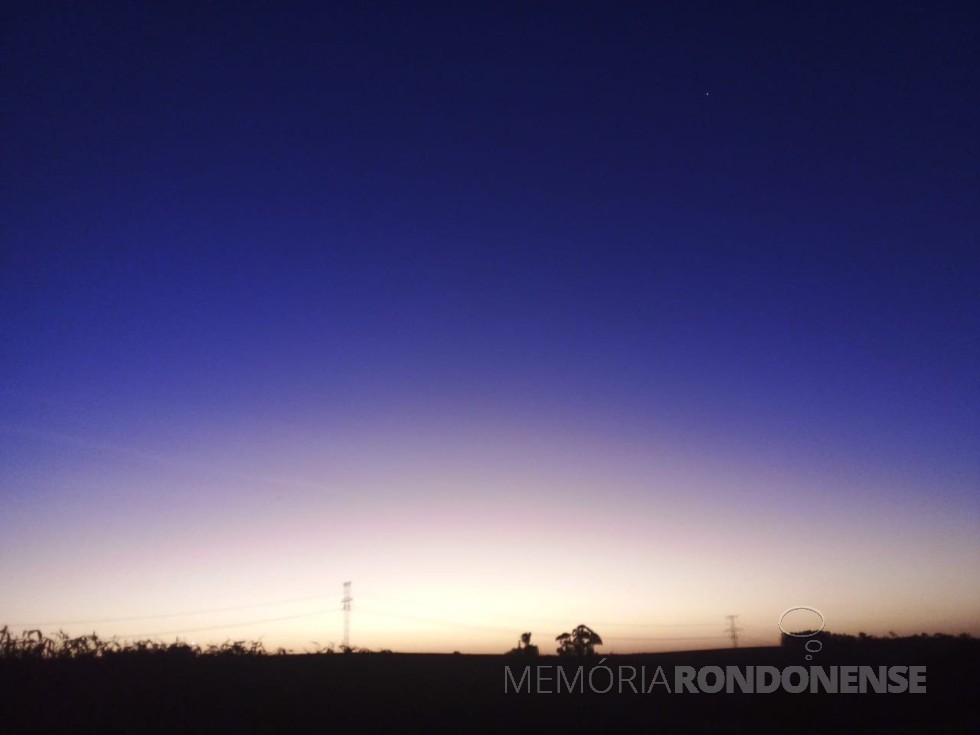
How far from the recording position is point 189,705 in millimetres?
15438

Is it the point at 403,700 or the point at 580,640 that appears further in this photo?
the point at 580,640

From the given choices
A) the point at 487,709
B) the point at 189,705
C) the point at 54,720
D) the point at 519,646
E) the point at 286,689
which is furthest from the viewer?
the point at 519,646

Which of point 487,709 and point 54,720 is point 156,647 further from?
point 487,709

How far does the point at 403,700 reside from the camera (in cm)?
1962

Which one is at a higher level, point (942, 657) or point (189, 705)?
point (189, 705)

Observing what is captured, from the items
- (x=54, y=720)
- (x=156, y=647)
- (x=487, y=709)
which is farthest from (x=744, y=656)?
(x=54, y=720)

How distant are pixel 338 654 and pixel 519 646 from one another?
16.3m

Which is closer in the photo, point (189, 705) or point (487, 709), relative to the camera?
point (189, 705)

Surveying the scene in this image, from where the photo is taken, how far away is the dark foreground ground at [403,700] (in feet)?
47.6

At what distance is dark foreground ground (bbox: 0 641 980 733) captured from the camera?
47.6ft

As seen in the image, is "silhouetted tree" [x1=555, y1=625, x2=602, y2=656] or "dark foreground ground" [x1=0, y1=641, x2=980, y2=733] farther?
"silhouetted tree" [x1=555, y1=625, x2=602, y2=656]

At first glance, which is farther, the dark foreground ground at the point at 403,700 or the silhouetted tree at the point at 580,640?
the silhouetted tree at the point at 580,640

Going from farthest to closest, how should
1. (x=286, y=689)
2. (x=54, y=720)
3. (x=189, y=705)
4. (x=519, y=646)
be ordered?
(x=519, y=646) < (x=286, y=689) < (x=189, y=705) < (x=54, y=720)

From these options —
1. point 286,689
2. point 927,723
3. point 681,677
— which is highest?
point 286,689
